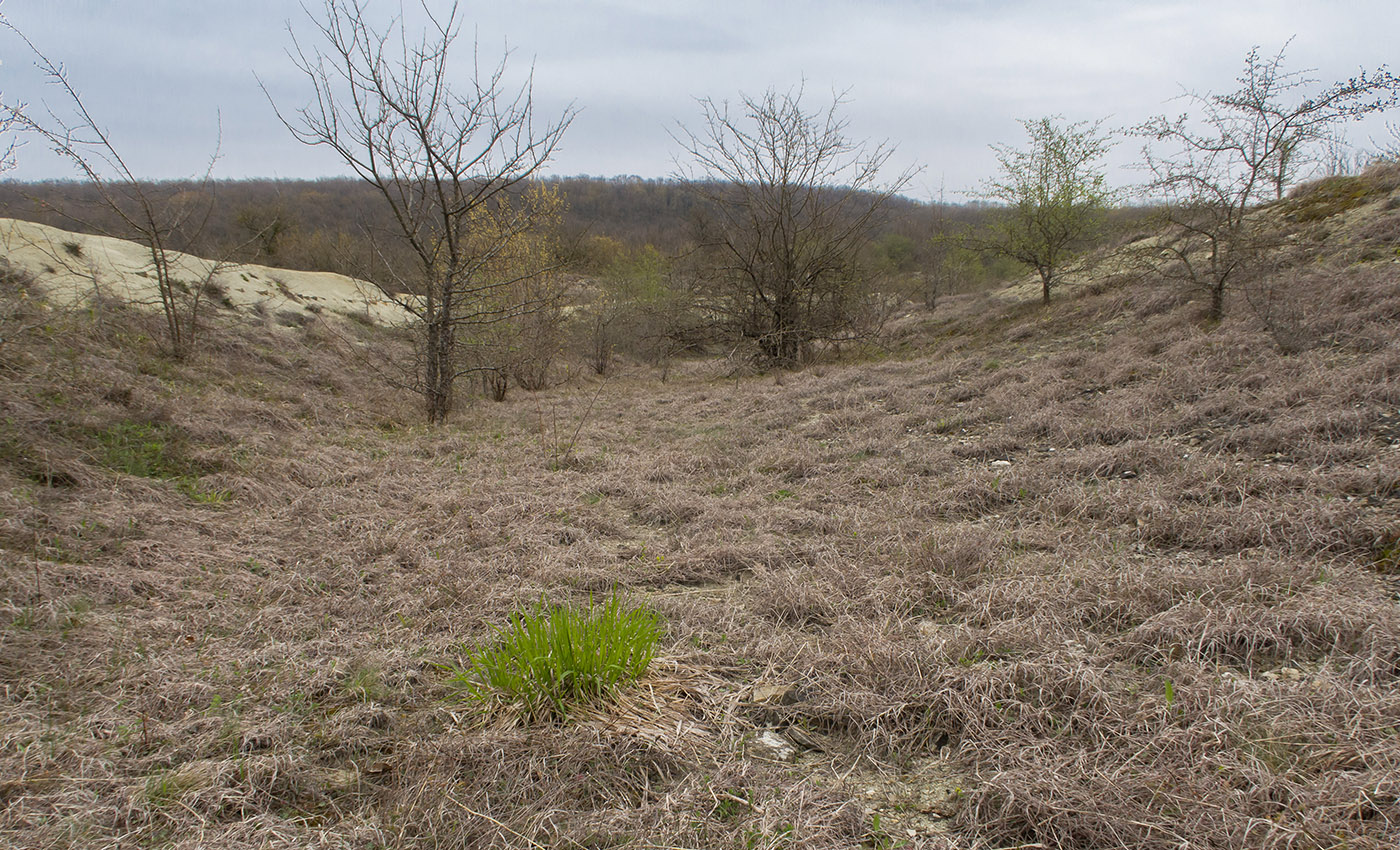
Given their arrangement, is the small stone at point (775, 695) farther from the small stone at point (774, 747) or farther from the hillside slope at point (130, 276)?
the hillside slope at point (130, 276)

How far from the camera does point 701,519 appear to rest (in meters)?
4.70

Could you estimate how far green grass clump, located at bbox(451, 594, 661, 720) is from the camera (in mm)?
2279

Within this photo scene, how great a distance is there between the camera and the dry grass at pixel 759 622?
183 centimetres

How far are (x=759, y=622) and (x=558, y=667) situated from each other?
1.05 meters

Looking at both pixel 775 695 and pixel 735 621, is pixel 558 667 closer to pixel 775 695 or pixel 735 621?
pixel 775 695

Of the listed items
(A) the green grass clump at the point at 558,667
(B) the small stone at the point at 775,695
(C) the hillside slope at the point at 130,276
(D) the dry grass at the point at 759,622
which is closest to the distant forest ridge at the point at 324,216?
(C) the hillside slope at the point at 130,276

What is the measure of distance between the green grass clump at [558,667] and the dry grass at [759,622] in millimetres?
87

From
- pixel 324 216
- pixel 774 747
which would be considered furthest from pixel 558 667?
pixel 324 216

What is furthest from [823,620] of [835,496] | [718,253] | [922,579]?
[718,253]

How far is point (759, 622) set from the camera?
3.04 m

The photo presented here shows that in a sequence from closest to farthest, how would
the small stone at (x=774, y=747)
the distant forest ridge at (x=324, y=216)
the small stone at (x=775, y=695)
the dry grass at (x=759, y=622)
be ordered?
the dry grass at (x=759, y=622) → the small stone at (x=774, y=747) → the small stone at (x=775, y=695) → the distant forest ridge at (x=324, y=216)

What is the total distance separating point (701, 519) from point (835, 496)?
3.50 feet

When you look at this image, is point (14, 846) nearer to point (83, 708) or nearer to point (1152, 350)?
point (83, 708)

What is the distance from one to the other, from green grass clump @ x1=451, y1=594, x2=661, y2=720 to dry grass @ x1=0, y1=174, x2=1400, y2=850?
0.09 meters
